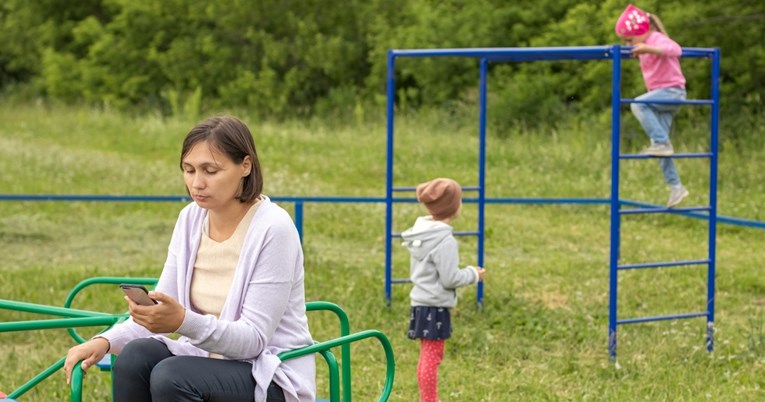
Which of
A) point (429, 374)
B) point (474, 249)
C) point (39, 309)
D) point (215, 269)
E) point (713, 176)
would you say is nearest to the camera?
point (215, 269)

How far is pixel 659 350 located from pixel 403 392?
59.8 inches

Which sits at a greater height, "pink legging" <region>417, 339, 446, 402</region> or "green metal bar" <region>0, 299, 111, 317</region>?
"green metal bar" <region>0, 299, 111, 317</region>

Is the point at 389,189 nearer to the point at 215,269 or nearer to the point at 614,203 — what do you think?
the point at 614,203

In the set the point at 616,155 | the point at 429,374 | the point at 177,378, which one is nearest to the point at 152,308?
the point at 177,378

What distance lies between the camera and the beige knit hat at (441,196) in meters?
5.71

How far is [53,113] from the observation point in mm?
24141

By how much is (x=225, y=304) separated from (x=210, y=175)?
0.36 m

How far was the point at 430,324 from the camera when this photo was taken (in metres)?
5.73

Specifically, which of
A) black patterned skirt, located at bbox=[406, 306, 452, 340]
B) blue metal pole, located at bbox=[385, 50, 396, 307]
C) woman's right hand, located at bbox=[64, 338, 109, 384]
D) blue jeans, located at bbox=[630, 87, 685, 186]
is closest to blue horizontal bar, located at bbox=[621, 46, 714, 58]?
blue jeans, located at bbox=[630, 87, 685, 186]

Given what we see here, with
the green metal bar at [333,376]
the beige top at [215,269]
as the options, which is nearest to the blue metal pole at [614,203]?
the green metal bar at [333,376]

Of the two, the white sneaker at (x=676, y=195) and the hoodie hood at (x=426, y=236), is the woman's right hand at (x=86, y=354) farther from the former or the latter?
the white sneaker at (x=676, y=195)

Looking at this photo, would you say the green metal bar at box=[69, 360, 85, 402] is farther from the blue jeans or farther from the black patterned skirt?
the blue jeans

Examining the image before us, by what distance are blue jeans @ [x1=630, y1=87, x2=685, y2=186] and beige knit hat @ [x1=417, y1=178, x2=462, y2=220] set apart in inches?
69.3

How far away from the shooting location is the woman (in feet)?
10.6
